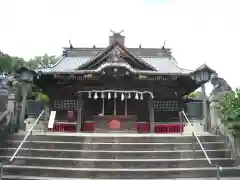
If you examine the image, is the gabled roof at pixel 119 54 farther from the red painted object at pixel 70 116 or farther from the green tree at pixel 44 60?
the green tree at pixel 44 60

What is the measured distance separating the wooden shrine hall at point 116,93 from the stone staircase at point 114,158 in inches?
207

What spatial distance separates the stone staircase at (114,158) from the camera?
8.45 metres

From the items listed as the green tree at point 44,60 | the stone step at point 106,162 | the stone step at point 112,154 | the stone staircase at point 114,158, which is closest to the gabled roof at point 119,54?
the stone staircase at point 114,158

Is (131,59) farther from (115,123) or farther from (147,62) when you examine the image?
(115,123)

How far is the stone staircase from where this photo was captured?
27.7 ft

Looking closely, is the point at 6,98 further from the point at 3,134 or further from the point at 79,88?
the point at 79,88

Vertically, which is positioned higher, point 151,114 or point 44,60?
point 44,60

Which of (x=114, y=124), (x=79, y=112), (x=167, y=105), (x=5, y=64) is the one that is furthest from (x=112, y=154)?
(x=5, y=64)

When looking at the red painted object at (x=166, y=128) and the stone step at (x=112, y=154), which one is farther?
the red painted object at (x=166, y=128)

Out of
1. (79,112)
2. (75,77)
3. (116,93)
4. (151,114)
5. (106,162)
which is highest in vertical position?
(75,77)

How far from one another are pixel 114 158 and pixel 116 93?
21.3ft

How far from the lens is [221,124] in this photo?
1057 centimetres

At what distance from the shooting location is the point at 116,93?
50.2ft

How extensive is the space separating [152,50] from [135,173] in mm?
13808
